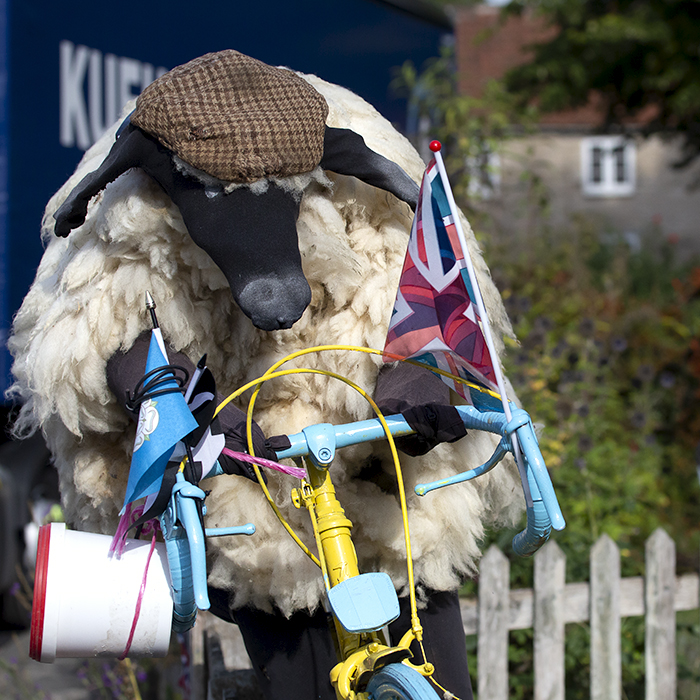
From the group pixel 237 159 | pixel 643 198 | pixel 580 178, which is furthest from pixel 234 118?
pixel 643 198

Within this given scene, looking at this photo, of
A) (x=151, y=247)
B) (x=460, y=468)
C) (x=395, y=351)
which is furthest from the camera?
(x=460, y=468)

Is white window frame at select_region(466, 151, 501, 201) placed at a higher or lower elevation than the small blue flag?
higher

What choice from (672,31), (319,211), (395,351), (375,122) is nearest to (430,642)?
(395,351)

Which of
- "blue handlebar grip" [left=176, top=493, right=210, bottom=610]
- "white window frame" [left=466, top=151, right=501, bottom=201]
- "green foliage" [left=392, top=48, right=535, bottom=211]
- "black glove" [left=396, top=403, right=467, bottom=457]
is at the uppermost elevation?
"green foliage" [left=392, top=48, right=535, bottom=211]

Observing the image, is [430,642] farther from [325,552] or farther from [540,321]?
[540,321]

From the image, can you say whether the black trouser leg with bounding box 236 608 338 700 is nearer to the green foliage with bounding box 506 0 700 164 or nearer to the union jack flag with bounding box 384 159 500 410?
the union jack flag with bounding box 384 159 500 410

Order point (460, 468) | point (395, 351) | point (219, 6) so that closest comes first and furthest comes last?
1. point (395, 351)
2. point (460, 468)
3. point (219, 6)

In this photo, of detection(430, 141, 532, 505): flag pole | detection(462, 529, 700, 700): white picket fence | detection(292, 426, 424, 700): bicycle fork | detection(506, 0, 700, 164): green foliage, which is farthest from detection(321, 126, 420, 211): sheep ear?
detection(506, 0, 700, 164): green foliage

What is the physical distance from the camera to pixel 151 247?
144cm

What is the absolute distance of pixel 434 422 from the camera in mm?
1271

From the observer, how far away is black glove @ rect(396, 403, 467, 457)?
4.17 feet

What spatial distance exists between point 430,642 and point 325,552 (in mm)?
488

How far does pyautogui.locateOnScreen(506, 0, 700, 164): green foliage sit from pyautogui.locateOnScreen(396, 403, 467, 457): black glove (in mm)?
5025

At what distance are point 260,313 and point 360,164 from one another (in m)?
0.36
